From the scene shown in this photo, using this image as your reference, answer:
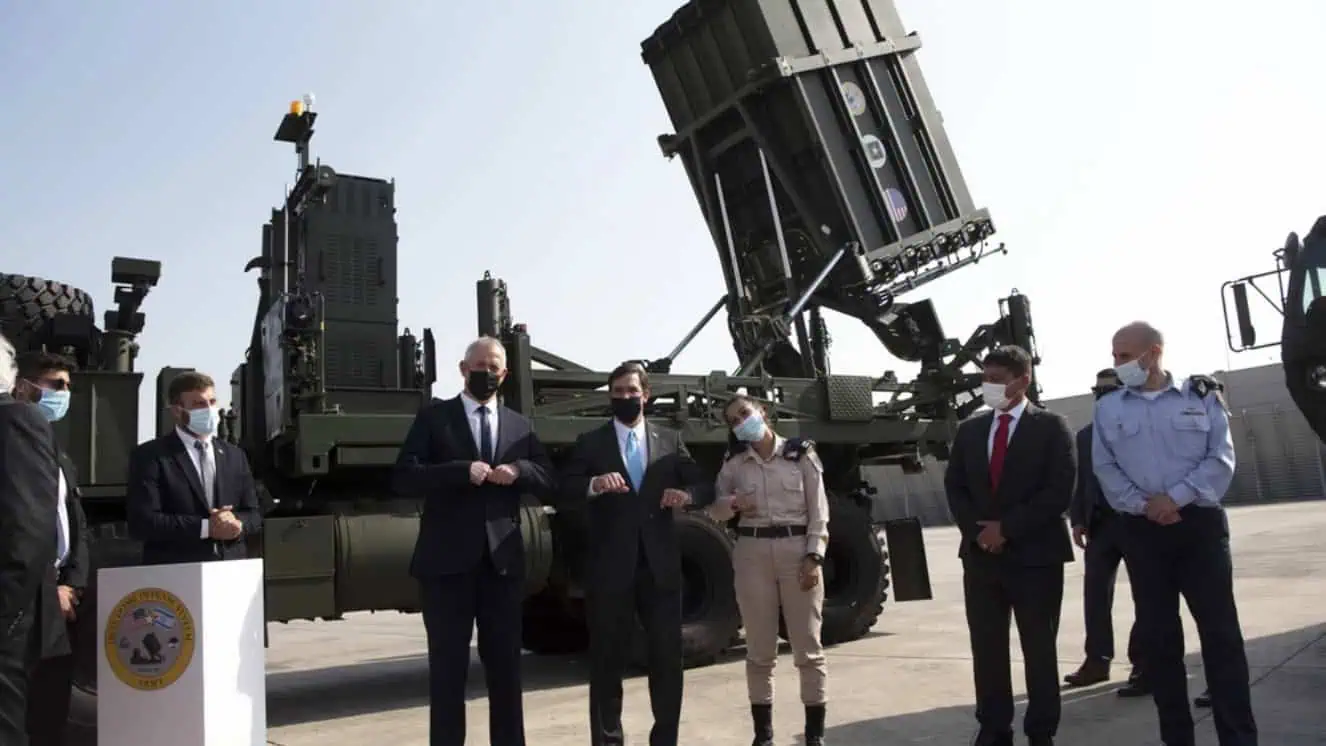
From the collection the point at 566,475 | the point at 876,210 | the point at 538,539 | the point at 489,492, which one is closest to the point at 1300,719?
the point at 566,475

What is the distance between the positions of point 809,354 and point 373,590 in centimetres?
443

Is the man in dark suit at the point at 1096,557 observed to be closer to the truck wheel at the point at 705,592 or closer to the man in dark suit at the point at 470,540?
the truck wheel at the point at 705,592

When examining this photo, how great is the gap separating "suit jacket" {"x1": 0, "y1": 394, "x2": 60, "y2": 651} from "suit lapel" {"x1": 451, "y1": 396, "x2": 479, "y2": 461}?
155cm

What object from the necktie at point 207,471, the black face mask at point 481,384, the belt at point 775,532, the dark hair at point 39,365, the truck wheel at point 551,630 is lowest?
the truck wheel at point 551,630

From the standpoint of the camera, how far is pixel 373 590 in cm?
627

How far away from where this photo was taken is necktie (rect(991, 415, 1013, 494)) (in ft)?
13.8

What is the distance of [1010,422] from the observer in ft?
13.9

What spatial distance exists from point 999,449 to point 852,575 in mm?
3993

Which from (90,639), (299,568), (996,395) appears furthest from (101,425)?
(996,395)

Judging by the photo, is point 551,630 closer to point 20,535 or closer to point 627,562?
point 627,562

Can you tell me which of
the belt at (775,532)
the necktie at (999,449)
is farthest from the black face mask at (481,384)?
the necktie at (999,449)

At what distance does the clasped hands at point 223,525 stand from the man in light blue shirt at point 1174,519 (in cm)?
330

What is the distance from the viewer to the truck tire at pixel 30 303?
575cm

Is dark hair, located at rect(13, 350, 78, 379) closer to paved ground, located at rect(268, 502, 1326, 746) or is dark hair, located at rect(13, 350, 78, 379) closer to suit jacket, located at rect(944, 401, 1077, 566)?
paved ground, located at rect(268, 502, 1326, 746)
